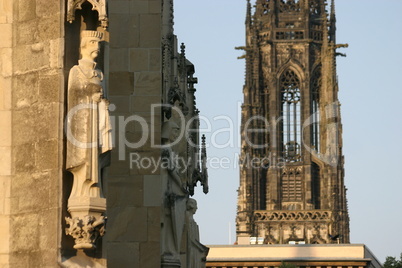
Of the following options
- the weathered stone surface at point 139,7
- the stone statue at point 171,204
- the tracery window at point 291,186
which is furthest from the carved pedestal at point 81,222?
the tracery window at point 291,186

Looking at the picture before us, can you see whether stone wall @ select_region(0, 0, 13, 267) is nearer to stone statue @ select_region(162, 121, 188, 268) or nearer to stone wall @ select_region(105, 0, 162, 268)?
stone wall @ select_region(105, 0, 162, 268)


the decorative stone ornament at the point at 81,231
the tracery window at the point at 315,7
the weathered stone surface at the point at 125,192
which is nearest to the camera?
the decorative stone ornament at the point at 81,231

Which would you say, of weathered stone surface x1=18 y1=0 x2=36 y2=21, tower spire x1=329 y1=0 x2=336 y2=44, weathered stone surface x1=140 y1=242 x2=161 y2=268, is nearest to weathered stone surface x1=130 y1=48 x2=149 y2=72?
weathered stone surface x1=140 y1=242 x2=161 y2=268

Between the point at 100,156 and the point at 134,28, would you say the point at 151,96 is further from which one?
the point at 100,156

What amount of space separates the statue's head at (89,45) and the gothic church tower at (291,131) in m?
115

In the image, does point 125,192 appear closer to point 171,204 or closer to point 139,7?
point 171,204

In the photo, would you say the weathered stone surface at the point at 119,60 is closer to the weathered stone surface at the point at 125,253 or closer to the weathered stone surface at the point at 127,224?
the weathered stone surface at the point at 127,224

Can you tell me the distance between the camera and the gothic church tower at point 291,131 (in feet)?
432

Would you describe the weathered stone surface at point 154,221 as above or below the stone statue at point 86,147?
below

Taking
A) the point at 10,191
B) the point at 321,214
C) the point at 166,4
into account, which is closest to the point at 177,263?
the point at 166,4

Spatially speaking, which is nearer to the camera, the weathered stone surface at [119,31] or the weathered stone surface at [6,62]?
the weathered stone surface at [6,62]

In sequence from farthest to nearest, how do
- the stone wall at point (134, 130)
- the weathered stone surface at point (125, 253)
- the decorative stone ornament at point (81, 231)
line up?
the stone wall at point (134, 130), the weathered stone surface at point (125, 253), the decorative stone ornament at point (81, 231)

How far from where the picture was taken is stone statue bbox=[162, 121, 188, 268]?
811 inches

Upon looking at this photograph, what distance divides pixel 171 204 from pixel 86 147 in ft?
25.2
